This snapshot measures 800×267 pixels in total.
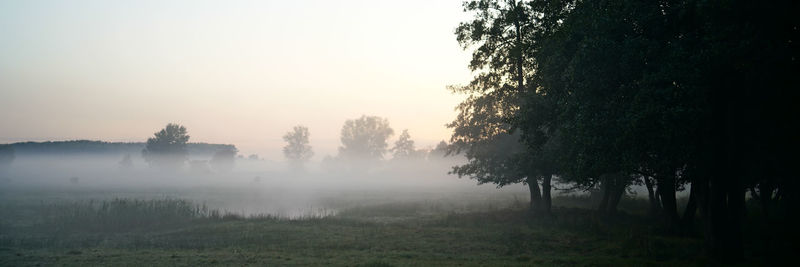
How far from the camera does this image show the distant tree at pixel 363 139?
480 feet

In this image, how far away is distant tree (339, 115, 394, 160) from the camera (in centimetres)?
14638

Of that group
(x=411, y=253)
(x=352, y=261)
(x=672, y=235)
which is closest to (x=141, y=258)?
(x=352, y=261)

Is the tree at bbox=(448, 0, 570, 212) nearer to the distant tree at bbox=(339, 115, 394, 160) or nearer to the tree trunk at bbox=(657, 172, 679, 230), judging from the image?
the tree trunk at bbox=(657, 172, 679, 230)

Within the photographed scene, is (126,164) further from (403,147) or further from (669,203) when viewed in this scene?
(669,203)

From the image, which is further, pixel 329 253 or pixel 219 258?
pixel 329 253

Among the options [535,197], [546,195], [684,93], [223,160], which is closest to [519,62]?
[546,195]

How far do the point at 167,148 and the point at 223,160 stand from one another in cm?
3813

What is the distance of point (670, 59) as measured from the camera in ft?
43.2

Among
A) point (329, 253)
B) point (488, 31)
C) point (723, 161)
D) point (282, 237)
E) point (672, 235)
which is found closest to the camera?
point (723, 161)

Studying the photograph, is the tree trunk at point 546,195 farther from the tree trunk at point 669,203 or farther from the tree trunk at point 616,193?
the tree trunk at point 669,203

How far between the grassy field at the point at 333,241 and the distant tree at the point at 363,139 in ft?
369

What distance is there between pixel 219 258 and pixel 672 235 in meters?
21.2

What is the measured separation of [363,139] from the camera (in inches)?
5753

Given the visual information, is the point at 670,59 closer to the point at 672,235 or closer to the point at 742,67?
the point at 742,67
